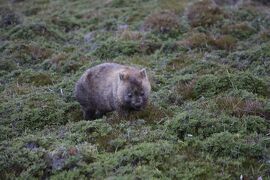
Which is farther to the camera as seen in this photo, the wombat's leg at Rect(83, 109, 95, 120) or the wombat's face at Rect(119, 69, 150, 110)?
the wombat's leg at Rect(83, 109, 95, 120)

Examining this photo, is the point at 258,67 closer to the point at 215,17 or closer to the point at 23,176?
the point at 215,17

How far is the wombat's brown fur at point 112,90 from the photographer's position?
10.2 m

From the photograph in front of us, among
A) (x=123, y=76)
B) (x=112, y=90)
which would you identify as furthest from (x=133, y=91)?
(x=112, y=90)

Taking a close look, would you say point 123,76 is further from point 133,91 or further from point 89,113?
point 89,113

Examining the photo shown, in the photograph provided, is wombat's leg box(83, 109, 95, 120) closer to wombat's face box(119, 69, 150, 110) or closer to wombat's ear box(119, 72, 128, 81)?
wombat's face box(119, 69, 150, 110)

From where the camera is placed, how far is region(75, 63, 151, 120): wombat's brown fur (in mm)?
10227

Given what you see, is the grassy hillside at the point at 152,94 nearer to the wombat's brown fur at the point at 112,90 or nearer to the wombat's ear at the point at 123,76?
the wombat's brown fur at the point at 112,90

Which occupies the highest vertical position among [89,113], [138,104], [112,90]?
[112,90]

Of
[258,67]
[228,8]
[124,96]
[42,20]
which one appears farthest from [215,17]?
[124,96]

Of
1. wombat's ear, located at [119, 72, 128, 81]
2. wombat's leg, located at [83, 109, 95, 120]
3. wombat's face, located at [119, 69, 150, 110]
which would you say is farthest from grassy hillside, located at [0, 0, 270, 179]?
wombat's ear, located at [119, 72, 128, 81]

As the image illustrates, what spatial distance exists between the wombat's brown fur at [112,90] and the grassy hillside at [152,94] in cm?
34

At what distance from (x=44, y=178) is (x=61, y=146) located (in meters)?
0.78

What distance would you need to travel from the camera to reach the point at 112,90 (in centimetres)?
1089

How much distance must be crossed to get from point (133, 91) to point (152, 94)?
2110 millimetres
